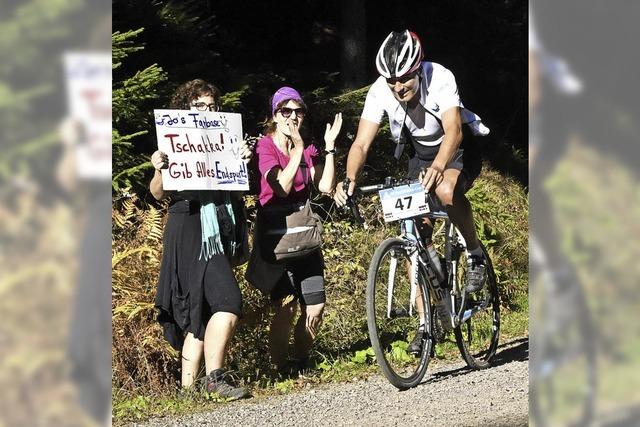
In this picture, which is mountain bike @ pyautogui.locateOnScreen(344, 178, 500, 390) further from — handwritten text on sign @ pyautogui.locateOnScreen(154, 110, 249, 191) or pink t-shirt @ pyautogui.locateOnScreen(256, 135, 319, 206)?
handwritten text on sign @ pyautogui.locateOnScreen(154, 110, 249, 191)

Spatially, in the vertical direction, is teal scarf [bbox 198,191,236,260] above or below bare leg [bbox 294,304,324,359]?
above

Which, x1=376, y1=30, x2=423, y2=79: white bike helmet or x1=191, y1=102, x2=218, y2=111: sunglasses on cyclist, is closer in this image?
x1=376, y1=30, x2=423, y2=79: white bike helmet

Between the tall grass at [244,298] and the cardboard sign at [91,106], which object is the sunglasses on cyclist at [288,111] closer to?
the tall grass at [244,298]

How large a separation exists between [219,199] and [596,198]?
4416 millimetres

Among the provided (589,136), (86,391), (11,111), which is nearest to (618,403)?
(589,136)

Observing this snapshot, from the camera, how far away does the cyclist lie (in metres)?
6.34

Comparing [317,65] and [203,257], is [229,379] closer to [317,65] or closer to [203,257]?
[203,257]

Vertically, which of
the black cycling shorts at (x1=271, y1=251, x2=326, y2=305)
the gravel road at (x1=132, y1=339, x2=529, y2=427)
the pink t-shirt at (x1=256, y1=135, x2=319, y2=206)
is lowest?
the gravel road at (x1=132, y1=339, x2=529, y2=427)

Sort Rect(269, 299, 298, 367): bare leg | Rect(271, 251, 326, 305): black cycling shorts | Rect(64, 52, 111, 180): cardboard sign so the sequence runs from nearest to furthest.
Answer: Rect(64, 52, 111, 180): cardboard sign
Rect(271, 251, 326, 305): black cycling shorts
Rect(269, 299, 298, 367): bare leg

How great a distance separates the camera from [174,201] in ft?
21.9

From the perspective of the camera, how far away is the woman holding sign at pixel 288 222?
6.73 meters

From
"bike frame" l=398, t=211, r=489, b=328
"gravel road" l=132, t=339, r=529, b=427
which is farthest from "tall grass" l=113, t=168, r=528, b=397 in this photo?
"bike frame" l=398, t=211, r=489, b=328

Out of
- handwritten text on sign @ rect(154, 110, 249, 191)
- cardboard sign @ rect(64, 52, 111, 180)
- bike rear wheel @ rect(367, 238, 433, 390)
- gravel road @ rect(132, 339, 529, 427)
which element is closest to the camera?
cardboard sign @ rect(64, 52, 111, 180)

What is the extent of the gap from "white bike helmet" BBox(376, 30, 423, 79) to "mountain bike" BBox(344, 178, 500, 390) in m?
0.68
